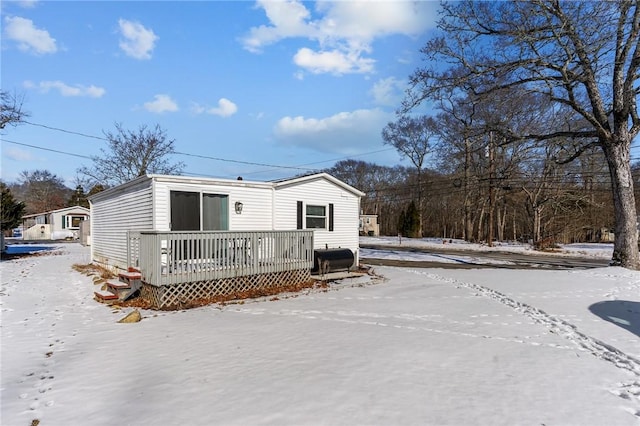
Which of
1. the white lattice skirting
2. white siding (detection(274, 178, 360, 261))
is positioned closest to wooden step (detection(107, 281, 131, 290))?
the white lattice skirting

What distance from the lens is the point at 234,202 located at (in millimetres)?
10812

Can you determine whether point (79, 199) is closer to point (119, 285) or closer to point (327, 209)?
point (327, 209)

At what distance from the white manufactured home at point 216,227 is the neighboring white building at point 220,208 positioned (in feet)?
0.08

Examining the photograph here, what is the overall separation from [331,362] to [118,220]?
10015mm

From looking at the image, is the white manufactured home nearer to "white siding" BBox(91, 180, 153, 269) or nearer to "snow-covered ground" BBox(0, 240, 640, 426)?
"white siding" BBox(91, 180, 153, 269)

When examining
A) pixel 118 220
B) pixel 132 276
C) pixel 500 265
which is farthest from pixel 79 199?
pixel 500 265

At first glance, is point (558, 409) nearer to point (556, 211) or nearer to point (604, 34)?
point (604, 34)

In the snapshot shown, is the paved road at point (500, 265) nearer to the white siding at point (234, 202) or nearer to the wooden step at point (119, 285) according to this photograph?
the white siding at point (234, 202)

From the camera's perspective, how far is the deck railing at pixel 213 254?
24.3 feet

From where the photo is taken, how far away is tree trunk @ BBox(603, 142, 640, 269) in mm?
11750

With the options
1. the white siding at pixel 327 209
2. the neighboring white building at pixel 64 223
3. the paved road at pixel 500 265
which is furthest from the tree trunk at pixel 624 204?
the neighboring white building at pixel 64 223

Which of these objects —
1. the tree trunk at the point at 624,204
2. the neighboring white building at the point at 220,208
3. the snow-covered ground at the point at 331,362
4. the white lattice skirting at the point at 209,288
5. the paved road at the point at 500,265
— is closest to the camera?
the snow-covered ground at the point at 331,362

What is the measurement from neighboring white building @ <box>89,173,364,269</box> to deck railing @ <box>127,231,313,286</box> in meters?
1.17

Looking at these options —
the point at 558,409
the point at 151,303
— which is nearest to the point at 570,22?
the point at 558,409
